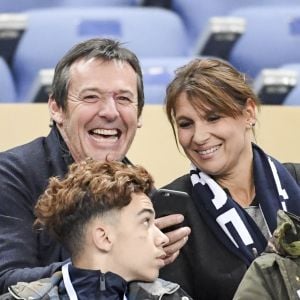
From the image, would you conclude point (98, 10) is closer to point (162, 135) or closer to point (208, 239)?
point (162, 135)

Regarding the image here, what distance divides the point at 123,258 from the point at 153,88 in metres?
1.33

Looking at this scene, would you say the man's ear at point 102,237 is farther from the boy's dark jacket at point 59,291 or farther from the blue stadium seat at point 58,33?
the blue stadium seat at point 58,33

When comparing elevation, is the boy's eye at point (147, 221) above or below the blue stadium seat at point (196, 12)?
above

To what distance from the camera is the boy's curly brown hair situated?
2.31 m

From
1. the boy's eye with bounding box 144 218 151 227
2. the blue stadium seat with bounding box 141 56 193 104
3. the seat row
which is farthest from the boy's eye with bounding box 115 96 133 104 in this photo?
the seat row

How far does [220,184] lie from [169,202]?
0.14 meters

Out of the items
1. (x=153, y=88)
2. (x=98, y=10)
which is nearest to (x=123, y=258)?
(x=153, y=88)

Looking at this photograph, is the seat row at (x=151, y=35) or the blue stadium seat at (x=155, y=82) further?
the seat row at (x=151, y=35)

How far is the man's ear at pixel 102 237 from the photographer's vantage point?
230cm

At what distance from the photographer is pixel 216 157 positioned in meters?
2.70

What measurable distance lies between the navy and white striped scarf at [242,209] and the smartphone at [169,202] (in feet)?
0.14

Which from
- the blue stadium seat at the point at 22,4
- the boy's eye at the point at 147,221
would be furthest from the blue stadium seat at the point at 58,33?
the boy's eye at the point at 147,221

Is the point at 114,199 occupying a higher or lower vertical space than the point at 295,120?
higher

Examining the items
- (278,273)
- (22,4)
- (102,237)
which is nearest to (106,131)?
(102,237)
